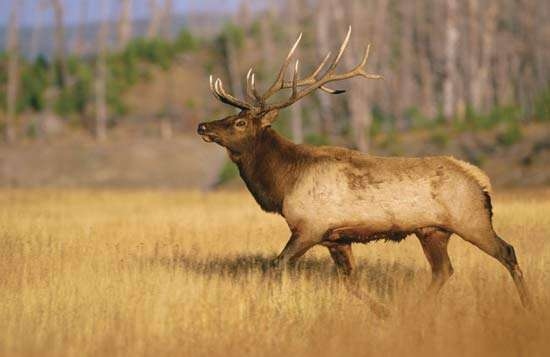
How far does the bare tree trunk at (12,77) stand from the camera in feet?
139

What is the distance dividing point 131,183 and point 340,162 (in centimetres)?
2709

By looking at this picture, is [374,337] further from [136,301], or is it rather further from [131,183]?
[131,183]

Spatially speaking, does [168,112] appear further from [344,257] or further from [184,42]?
[344,257]

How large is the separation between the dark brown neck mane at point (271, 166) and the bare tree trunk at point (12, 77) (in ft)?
115

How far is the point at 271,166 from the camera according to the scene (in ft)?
26.6

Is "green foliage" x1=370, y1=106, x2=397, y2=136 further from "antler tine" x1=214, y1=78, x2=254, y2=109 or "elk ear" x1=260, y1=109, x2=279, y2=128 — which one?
"elk ear" x1=260, y1=109, x2=279, y2=128

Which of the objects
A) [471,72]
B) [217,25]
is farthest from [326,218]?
[217,25]

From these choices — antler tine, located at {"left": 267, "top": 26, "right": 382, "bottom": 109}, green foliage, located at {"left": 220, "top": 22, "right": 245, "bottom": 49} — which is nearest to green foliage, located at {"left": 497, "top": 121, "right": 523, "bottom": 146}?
antler tine, located at {"left": 267, "top": 26, "right": 382, "bottom": 109}

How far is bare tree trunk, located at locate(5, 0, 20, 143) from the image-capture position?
139 ft

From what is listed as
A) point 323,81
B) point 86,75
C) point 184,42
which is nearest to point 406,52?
point 184,42

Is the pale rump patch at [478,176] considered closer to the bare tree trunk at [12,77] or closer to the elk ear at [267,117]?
the elk ear at [267,117]

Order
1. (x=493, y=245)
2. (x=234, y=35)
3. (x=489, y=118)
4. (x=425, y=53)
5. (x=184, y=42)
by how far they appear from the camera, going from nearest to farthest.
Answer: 1. (x=493, y=245)
2. (x=489, y=118)
3. (x=184, y=42)
4. (x=234, y=35)
5. (x=425, y=53)

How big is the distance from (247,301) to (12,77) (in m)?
39.1

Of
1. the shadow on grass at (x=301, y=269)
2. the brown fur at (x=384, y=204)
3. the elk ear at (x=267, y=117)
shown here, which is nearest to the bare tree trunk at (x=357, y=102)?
the shadow on grass at (x=301, y=269)
